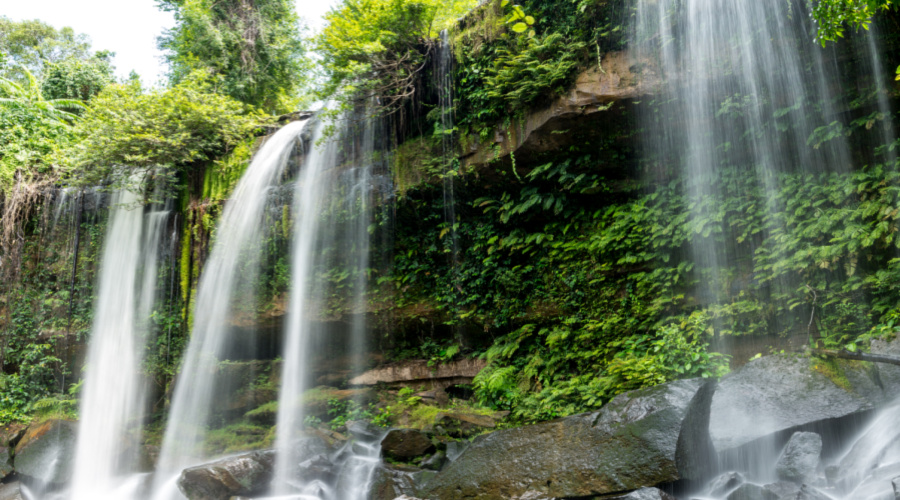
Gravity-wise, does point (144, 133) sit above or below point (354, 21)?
below

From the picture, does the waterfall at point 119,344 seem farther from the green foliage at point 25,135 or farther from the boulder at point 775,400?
the boulder at point 775,400

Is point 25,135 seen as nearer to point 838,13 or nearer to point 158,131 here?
point 158,131

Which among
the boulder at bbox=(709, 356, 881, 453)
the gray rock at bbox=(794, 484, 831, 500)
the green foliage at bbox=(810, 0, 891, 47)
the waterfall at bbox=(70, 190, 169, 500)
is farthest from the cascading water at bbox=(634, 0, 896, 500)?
the waterfall at bbox=(70, 190, 169, 500)

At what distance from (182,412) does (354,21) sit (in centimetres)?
827

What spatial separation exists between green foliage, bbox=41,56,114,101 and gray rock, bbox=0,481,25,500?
43.7 ft

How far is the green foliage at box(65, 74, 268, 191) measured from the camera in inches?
451

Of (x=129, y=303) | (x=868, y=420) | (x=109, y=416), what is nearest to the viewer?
(x=868, y=420)

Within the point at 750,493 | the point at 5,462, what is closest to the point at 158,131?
the point at 5,462

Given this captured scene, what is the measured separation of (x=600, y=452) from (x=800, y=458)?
1865mm

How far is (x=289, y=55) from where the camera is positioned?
16531 millimetres

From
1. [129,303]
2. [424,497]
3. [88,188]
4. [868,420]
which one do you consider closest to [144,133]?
[88,188]

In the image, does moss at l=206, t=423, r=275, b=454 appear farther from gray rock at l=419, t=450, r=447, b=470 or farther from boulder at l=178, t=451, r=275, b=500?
gray rock at l=419, t=450, r=447, b=470

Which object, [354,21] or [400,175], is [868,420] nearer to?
[400,175]

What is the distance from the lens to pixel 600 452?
16.5ft
